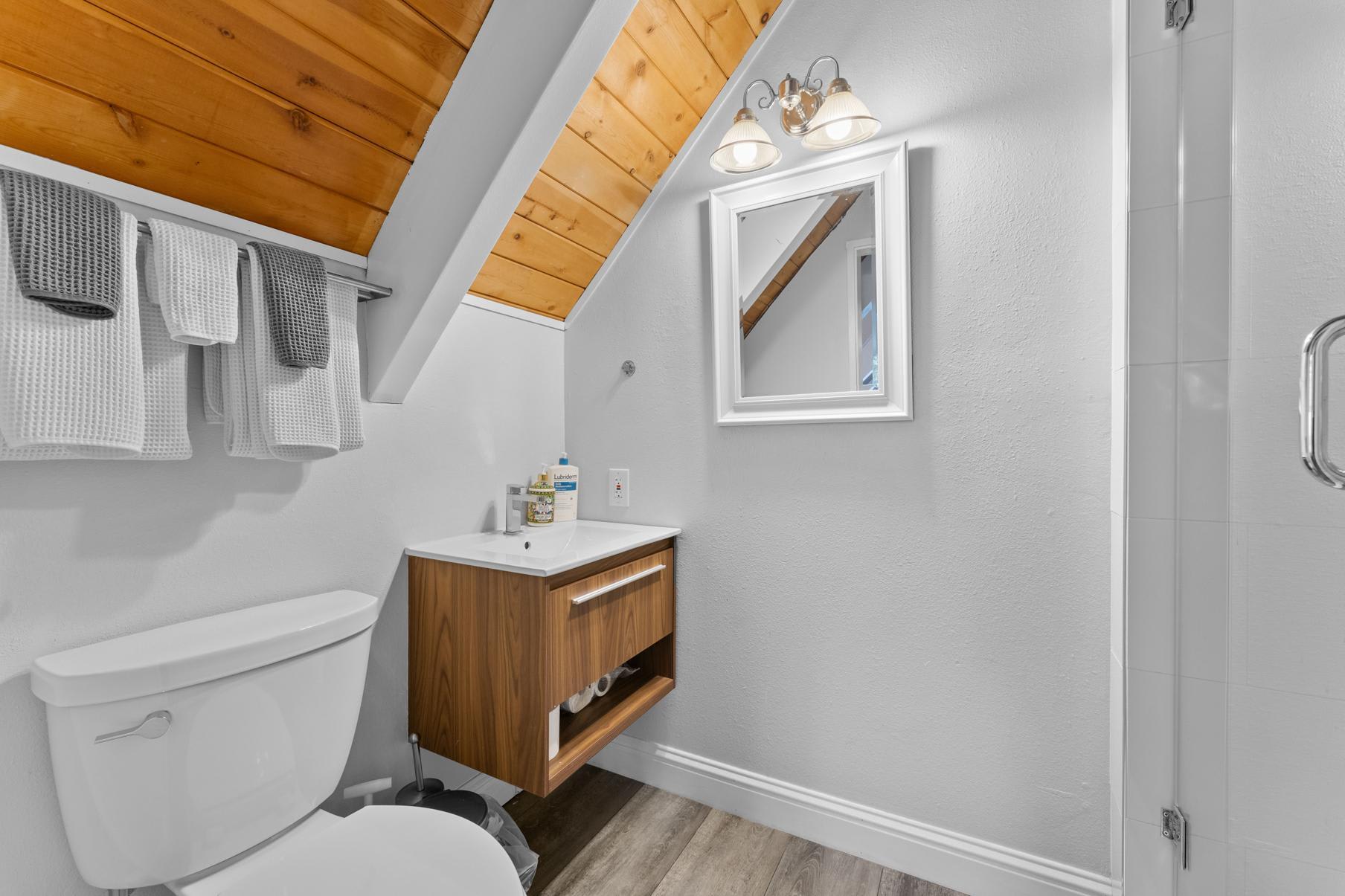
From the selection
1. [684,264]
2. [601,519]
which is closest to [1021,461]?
[684,264]

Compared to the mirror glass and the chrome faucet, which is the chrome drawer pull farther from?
the mirror glass

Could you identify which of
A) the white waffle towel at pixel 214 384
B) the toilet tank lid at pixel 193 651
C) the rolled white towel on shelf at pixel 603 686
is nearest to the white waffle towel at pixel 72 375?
the white waffle towel at pixel 214 384

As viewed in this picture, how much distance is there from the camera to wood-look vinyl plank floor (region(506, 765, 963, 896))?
138cm

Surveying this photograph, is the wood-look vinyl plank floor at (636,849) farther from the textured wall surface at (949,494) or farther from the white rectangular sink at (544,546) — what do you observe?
the white rectangular sink at (544,546)

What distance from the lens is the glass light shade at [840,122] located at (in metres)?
1.30

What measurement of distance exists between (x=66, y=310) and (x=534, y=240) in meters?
1.02

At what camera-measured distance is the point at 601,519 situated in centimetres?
190

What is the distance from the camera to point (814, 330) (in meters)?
1.54

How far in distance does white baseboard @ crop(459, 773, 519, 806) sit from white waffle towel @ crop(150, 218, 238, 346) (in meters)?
1.29

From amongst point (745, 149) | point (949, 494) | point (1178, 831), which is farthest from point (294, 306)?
point (1178, 831)

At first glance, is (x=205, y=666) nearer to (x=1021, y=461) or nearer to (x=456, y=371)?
(x=456, y=371)

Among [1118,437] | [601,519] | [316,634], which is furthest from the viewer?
[601,519]

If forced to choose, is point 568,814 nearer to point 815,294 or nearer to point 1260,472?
point 815,294

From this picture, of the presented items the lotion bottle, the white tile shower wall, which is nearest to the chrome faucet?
the lotion bottle
